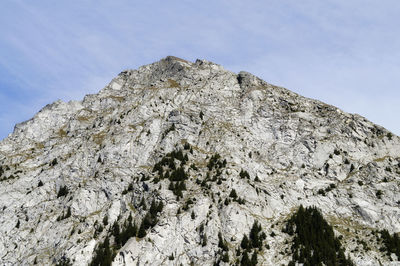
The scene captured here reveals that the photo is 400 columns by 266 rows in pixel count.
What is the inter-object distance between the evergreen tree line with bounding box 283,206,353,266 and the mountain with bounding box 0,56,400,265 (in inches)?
13.6

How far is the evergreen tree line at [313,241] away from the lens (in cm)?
9019

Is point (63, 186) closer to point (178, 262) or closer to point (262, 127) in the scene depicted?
point (178, 262)

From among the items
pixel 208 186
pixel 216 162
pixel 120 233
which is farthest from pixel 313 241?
pixel 120 233

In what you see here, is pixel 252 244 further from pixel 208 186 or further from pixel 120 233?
pixel 120 233

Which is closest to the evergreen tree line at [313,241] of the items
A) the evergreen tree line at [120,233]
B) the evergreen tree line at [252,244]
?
the evergreen tree line at [252,244]

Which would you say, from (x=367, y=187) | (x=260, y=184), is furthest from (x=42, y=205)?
(x=367, y=187)

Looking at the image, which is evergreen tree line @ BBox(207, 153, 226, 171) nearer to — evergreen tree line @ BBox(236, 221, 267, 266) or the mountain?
the mountain

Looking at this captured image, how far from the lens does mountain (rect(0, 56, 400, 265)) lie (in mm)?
100312

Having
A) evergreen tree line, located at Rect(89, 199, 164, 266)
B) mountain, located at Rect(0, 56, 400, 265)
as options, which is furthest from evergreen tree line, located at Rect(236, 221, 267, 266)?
evergreen tree line, located at Rect(89, 199, 164, 266)

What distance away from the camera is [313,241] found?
96.4 metres

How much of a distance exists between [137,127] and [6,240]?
217ft

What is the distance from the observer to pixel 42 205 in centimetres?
12538

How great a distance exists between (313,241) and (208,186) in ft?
126

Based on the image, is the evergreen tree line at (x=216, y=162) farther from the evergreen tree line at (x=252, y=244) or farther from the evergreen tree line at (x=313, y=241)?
the evergreen tree line at (x=313, y=241)
